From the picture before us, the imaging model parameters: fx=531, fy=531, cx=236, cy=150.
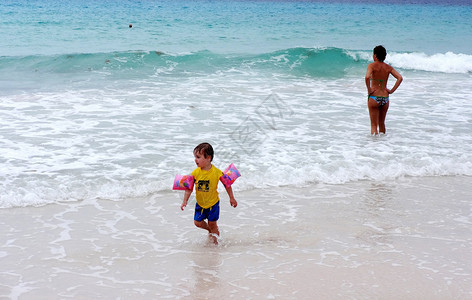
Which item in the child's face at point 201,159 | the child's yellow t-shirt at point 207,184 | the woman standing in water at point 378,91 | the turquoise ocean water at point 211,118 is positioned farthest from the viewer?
the woman standing in water at point 378,91

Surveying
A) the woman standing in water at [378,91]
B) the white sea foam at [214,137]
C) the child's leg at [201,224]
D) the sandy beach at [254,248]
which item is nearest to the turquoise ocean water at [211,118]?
the white sea foam at [214,137]

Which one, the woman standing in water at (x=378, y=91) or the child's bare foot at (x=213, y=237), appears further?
the woman standing in water at (x=378, y=91)

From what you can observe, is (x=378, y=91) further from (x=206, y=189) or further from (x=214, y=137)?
(x=206, y=189)

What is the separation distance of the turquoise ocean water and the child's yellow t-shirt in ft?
5.52

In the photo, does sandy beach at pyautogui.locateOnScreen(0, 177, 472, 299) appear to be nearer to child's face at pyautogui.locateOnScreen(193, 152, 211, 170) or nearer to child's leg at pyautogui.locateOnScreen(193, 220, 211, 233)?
child's leg at pyautogui.locateOnScreen(193, 220, 211, 233)

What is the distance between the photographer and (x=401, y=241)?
15.6ft

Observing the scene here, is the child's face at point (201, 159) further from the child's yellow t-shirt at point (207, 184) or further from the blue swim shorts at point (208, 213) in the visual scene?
the blue swim shorts at point (208, 213)

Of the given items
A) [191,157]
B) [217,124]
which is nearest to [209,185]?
[191,157]

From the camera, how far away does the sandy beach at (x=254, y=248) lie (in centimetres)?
388

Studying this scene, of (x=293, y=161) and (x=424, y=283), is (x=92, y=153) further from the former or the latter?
(x=424, y=283)

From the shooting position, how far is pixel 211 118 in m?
9.91

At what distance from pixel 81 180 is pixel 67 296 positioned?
9.23ft

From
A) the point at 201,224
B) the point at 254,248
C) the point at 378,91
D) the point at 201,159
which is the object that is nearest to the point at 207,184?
the point at 201,159

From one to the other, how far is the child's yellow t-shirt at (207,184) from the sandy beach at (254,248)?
42 cm
